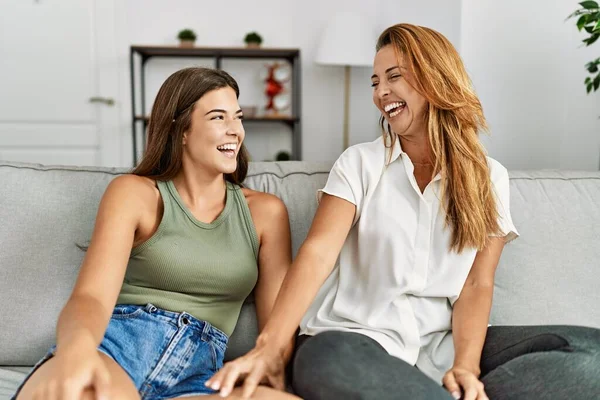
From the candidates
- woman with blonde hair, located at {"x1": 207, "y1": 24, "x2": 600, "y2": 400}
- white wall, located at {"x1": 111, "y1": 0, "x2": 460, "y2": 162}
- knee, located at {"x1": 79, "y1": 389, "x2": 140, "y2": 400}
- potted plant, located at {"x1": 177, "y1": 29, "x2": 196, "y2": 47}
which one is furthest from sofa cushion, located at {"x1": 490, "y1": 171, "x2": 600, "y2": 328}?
potted plant, located at {"x1": 177, "y1": 29, "x2": 196, "y2": 47}

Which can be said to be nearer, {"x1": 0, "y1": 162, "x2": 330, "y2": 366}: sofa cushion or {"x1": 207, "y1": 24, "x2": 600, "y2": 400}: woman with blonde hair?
{"x1": 207, "y1": 24, "x2": 600, "y2": 400}: woman with blonde hair

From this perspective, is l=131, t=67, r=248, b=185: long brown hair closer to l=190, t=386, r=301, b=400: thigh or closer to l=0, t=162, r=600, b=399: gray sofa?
l=0, t=162, r=600, b=399: gray sofa

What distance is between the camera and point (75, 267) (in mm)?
1548

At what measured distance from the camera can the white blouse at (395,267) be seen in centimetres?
134

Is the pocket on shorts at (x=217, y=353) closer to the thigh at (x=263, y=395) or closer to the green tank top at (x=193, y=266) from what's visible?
the green tank top at (x=193, y=266)

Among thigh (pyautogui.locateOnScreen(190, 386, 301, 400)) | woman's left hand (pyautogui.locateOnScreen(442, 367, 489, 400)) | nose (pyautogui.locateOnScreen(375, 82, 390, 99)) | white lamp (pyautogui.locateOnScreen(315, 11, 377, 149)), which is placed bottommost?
woman's left hand (pyautogui.locateOnScreen(442, 367, 489, 400))

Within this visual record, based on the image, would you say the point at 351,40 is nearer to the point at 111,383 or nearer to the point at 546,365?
the point at 546,365

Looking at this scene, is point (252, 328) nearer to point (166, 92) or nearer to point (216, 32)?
point (166, 92)

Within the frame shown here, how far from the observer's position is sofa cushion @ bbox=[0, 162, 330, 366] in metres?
1.51

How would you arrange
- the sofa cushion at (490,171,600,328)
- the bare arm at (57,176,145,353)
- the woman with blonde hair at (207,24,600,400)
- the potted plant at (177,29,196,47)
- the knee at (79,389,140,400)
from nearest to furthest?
the knee at (79,389,140,400)
the bare arm at (57,176,145,353)
the woman with blonde hair at (207,24,600,400)
the sofa cushion at (490,171,600,328)
the potted plant at (177,29,196,47)

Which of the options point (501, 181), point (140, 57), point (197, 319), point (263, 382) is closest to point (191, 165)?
point (197, 319)

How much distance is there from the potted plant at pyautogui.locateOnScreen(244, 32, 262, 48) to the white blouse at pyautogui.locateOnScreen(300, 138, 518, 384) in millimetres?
3083

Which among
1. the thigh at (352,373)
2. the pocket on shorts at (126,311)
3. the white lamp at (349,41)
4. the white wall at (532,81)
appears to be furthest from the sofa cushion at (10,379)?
the white lamp at (349,41)

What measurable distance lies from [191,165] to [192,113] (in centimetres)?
12
